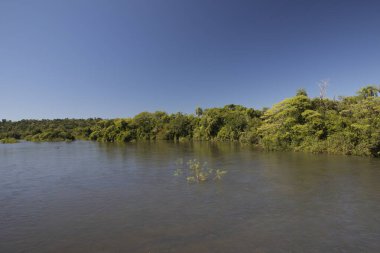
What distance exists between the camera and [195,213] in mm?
12375

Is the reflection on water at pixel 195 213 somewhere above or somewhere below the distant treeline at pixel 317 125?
below

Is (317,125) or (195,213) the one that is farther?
(317,125)

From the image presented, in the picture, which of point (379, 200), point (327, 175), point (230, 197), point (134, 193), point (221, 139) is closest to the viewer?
point (379, 200)

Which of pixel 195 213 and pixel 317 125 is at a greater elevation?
pixel 317 125

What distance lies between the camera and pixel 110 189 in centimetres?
1750

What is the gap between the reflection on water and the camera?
30.9ft

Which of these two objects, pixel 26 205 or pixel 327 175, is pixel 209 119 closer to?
pixel 327 175

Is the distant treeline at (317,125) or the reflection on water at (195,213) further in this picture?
the distant treeline at (317,125)

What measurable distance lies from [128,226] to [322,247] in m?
7.04

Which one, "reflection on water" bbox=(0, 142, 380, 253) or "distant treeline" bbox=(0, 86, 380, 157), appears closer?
"reflection on water" bbox=(0, 142, 380, 253)

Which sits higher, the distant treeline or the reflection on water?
the distant treeline

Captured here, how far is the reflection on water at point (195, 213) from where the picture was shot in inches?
370

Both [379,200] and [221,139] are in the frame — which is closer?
[379,200]

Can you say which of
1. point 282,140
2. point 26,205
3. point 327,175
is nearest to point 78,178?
point 26,205
